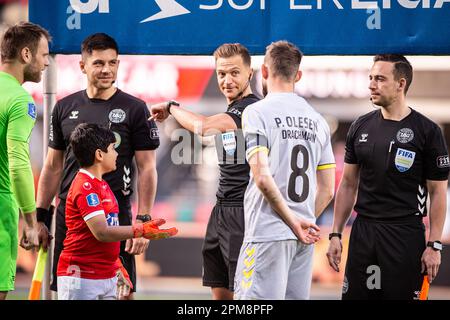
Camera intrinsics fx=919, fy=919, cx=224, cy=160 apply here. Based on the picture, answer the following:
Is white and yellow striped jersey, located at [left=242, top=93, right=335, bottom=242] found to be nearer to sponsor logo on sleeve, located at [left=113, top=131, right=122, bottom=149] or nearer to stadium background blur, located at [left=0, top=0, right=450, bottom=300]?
sponsor logo on sleeve, located at [left=113, top=131, right=122, bottom=149]

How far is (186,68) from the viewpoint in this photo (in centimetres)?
1301

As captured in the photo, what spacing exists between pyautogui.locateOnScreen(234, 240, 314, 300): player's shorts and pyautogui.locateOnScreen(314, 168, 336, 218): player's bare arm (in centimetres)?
34

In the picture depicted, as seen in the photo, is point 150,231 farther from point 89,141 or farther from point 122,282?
point 89,141

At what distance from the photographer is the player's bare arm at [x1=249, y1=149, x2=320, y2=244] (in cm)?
494

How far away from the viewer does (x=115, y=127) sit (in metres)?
6.04

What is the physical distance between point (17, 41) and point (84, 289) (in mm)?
1515

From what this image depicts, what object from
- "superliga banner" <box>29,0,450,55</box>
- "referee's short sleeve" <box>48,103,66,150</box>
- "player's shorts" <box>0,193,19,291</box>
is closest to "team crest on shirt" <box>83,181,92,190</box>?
"player's shorts" <box>0,193,19,291</box>

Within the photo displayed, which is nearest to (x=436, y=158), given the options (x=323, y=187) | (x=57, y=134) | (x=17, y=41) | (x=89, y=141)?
(x=323, y=187)

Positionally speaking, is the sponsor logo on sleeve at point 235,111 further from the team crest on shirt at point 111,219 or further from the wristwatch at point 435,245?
the wristwatch at point 435,245

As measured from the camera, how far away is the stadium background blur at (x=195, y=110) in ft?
40.3

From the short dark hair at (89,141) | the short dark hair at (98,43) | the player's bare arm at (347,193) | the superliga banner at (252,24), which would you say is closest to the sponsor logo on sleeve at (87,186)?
the short dark hair at (89,141)

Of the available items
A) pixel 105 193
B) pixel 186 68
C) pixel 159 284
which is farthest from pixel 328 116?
pixel 105 193

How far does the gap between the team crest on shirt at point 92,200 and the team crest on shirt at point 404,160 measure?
6.44 ft

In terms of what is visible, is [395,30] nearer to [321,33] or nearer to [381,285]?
[321,33]
